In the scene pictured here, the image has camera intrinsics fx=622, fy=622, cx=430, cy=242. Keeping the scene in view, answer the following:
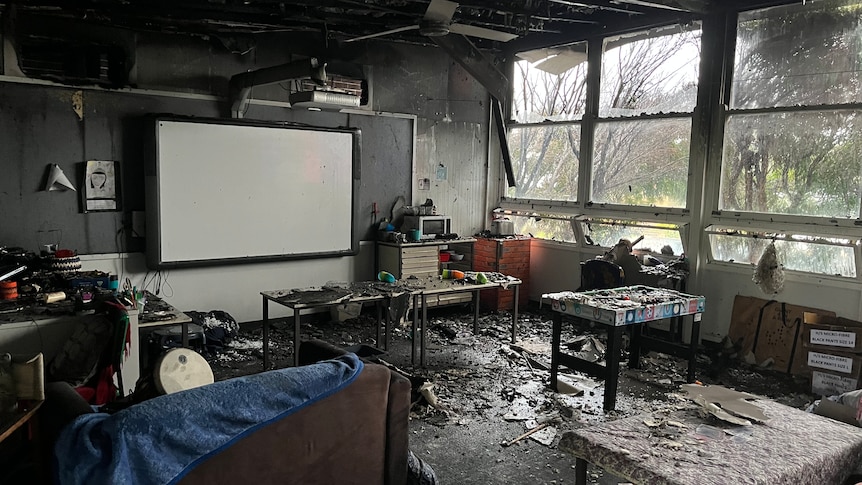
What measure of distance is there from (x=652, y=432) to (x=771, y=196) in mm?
3463

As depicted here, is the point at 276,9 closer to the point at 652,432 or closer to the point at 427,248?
the point at 427,248

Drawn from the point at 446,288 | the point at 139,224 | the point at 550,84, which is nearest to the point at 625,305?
the point at 446,288

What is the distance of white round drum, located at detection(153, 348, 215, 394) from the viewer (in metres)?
2.46

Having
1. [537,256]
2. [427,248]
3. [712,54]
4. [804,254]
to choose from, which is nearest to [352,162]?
[427,248]

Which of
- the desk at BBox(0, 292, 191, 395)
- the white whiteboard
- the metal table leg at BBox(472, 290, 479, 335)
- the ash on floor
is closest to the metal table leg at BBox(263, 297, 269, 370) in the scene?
the ash on floor

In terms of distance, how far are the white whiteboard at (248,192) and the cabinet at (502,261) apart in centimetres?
158

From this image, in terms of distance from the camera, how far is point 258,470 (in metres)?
2.17

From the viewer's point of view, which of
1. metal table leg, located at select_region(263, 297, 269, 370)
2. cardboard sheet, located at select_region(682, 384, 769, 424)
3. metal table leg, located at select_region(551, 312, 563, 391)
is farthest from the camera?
metal table leg, located at select_region(263, 297, 269, 370)

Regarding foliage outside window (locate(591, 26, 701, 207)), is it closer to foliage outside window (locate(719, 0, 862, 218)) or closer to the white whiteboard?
foliage outside window (locate(719, 0, 862, 218))

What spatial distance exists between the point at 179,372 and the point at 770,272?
4.71 metres

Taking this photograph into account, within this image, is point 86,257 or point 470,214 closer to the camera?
point 86,257

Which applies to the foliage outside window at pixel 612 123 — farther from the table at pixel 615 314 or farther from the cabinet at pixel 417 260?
the table at pixel 615 314

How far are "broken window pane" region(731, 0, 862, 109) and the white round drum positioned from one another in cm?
507

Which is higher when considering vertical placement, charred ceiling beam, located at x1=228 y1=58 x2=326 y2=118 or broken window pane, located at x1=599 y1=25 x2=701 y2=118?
broken window pane, located at x1=599 y1=25 x2=701 y2=118
